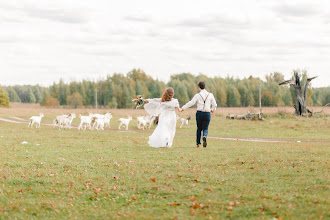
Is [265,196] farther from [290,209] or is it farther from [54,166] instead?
[54,166]

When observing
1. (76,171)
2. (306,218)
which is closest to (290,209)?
(306,218)

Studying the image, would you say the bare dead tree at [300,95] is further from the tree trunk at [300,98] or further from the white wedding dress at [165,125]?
the white wedding dress at [165,125]

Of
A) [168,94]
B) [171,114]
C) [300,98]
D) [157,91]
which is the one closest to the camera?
[168,94]

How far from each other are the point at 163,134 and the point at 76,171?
233 inches

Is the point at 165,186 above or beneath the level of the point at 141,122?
beneath

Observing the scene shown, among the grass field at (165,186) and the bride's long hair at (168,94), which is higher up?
the bride's long hair at (168,94)

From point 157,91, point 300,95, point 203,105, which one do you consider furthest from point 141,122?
point 157,91

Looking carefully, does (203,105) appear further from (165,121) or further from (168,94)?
(165,121)

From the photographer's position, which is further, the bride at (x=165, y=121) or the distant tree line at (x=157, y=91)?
the distant tree line at (x=157, y=91)

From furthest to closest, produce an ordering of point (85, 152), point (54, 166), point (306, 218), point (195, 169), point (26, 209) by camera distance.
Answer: point (85, 152) → point (54, 166) → point (195, 169) → point (26, 209) → point (306, 218)

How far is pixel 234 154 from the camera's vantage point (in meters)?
14.0

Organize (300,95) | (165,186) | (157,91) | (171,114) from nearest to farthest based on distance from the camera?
(165,186) → (171,114) → (300,95) → (157,91)

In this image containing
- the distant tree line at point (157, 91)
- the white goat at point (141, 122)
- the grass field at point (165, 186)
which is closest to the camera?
the grass field at point (165, 186)

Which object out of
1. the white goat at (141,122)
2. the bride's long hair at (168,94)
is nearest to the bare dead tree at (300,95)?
the white goat at (141,122)
